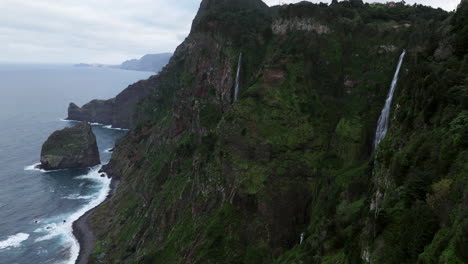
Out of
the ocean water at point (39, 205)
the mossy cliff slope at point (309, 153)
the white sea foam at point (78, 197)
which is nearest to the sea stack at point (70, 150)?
the ocean water at point (39, 205)

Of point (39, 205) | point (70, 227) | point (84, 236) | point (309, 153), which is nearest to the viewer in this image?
point (309, 153)

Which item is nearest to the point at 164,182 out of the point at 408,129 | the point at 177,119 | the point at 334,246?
the point at 177,119

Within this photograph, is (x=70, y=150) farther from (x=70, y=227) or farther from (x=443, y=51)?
(x=443, y=51)

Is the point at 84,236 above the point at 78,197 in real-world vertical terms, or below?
below

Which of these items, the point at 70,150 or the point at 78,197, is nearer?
the point at 78,197

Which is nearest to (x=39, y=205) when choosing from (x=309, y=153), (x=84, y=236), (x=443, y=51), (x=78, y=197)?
(x=78, y=197)

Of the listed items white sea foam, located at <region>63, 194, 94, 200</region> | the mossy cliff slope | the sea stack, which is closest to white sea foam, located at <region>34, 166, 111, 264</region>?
white sea foam, located at <region>63, 194, 94, 200</region>

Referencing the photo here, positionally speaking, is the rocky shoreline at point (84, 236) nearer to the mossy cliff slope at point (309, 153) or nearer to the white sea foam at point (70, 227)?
the white sea foam at point (70, 227)
